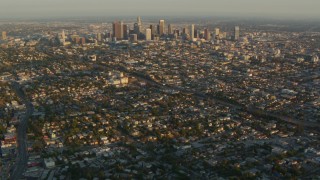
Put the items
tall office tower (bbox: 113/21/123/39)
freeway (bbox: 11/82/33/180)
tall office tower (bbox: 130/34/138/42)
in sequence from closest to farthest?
freeway (bbox: 11/82/33/180), tall office tower (bbox: 130/34/138/42), tall office tower (bbox: 113/21/123/39)

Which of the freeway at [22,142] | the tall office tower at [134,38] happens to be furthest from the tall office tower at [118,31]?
the freeway at [22,142]

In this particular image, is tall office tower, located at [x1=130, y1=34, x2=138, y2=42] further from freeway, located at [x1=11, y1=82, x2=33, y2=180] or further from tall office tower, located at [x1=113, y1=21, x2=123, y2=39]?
freeway, located at [x1=11, y1=82, x2=33, y2=180]

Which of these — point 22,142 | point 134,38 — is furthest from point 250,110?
point 134,38

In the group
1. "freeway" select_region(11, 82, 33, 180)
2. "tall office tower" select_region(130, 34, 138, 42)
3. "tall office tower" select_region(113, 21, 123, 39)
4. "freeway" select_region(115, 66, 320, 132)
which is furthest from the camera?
"tall office tower" select_region(113, 21, 123, 39)

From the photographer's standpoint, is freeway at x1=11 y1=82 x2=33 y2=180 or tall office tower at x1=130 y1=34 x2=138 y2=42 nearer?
freeway at x1=11 y1=82 x2=33 y2=180

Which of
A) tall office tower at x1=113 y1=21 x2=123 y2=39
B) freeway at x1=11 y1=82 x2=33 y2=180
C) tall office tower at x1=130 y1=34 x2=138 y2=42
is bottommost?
freeway at x1=11 y1=82 x2=33 y2=180

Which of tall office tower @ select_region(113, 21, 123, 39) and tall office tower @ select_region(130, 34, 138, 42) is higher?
tall office tower @ select_region(113, 21, 123, 39)

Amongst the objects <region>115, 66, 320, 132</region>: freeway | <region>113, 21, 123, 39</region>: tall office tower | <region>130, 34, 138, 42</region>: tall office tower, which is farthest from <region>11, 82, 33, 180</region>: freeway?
<region>113, 21, 123, 39</region>: tall office tower

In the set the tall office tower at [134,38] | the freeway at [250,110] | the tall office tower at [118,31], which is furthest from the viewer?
the tall office tower at [118,31]

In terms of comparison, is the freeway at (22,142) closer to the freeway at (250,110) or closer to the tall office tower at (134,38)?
the freeway at (250,110)

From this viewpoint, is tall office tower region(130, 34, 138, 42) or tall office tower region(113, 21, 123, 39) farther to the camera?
tall office tower region(113, 21, 123, 39)

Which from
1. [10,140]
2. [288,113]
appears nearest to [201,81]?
[288,113]
